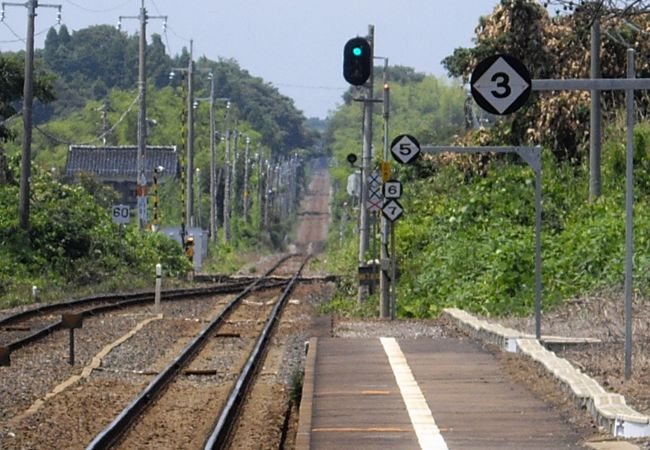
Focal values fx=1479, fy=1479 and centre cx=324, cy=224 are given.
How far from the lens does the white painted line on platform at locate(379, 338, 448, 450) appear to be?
42.4 ft

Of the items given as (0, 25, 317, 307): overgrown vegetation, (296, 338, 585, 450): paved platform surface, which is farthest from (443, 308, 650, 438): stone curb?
(0, 25, 317, 307): overgrown vegetation

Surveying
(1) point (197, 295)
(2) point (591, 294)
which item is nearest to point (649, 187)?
(2) point (591, 294)

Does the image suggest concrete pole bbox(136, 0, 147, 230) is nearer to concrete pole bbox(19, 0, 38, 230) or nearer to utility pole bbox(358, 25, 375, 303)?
concrete pole bbox(19, 0, 38, 230)

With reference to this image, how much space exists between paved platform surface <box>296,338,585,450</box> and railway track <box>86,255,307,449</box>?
0.95 meters

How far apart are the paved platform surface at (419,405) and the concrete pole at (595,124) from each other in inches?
506

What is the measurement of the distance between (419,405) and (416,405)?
31mm

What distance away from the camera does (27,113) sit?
134ft

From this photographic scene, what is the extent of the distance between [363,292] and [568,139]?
9.55 meters

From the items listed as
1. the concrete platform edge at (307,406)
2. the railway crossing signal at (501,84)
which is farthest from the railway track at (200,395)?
the railway crossing signal at (501,84)

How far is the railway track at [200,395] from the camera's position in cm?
1511

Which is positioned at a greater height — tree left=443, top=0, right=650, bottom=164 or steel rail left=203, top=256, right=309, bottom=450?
tree left=443, top=0, right=650, bottom=164

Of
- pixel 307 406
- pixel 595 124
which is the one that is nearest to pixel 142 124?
pixel 595 124

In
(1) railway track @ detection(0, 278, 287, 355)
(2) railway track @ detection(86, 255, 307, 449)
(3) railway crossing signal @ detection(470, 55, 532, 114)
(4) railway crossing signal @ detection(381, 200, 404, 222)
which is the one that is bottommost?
(2) railway track @ detection(86, 255, 307, 449)

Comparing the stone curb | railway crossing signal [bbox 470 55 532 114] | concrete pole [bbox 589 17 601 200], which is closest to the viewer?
the stone curb
